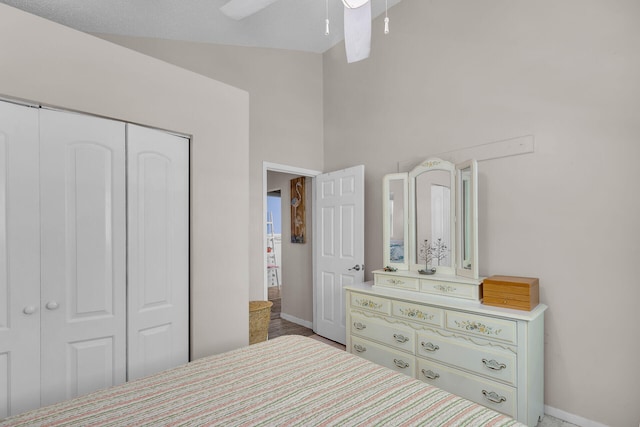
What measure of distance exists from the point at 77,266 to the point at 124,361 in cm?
61

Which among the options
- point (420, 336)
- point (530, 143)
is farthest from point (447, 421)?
point (530, 143)

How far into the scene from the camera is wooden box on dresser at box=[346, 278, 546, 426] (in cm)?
212

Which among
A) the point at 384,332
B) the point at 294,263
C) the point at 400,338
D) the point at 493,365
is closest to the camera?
the point at 493,365

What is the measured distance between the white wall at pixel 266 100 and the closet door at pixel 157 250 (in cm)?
140


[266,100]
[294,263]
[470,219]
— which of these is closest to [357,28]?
[470,219]

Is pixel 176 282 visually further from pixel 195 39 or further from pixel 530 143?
pixel 530 143

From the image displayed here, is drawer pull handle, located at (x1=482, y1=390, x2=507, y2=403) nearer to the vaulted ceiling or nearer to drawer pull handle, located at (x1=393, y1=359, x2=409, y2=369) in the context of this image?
drawer pull handle, located at (x1=393, y1=359, x2=409, y2=369)

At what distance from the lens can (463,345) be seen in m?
2.34

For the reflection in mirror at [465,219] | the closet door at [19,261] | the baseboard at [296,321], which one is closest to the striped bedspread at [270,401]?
the closet door at [19,261]

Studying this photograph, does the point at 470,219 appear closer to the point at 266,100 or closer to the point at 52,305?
the point at 266,100

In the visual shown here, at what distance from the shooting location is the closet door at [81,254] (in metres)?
1.69

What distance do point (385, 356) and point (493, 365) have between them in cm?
85

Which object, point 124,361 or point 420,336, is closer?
point 124,361

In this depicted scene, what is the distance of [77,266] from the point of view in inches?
70.0
